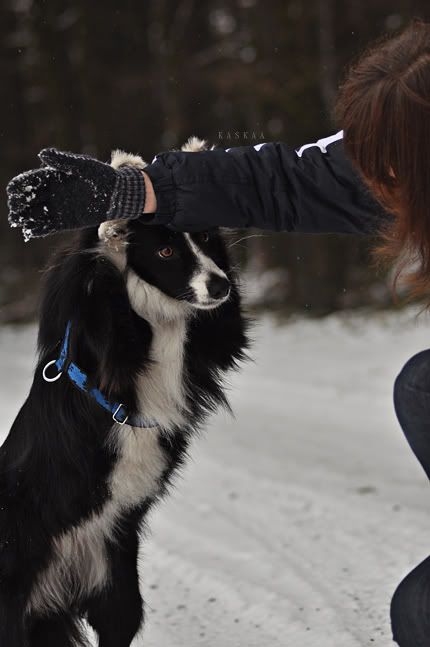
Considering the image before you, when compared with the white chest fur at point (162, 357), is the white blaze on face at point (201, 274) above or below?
above

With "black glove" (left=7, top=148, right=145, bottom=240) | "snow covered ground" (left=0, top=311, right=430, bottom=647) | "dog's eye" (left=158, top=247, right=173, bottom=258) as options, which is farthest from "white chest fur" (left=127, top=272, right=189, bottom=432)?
"snow covered ground" (left=0, top=311, right=430, bottom=647)

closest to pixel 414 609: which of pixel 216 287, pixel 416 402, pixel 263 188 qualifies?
pixel 416 402

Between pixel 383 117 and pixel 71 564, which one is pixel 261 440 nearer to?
pixel 71 564

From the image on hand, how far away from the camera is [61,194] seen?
2.19 meters

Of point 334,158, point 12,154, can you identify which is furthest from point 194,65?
point 334,158

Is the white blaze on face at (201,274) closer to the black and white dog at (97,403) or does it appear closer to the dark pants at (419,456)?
the black and white dog at (97,403)

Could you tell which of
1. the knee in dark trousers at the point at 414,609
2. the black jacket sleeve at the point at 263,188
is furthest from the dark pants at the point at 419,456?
the black jacket sleeve at the point at 263,188

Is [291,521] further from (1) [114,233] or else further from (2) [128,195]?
(2) [128,195]

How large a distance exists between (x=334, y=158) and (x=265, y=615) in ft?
5.96

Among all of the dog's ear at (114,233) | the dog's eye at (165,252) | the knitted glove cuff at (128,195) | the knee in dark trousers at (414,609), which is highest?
the knitted glove cuff at (128,195)

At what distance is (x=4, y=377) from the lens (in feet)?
27.2

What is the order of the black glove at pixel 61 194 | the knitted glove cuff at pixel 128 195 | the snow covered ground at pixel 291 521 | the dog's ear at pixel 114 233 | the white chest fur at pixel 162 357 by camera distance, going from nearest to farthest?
the black glove at pixel 61 194 < the knitted glove cuff at pixel 128 195 < the dog's ear at pixel 114 233 < the white chest fur at pixel 162 357 < the snow covered ground at pixel 291 521

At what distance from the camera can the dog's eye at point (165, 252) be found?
8.55 feet

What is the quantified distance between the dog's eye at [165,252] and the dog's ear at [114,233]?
10 centimetres
